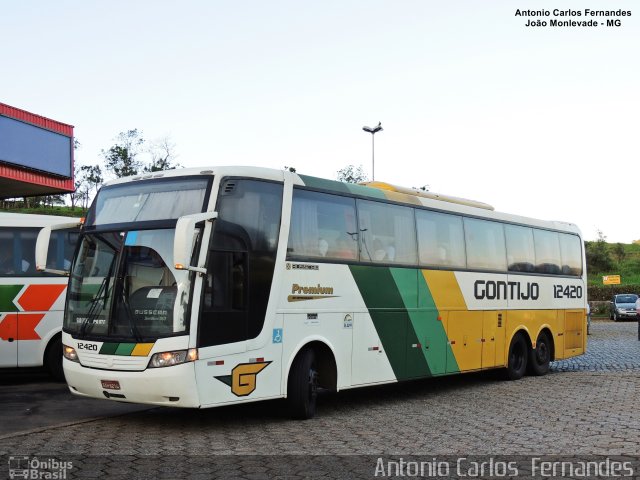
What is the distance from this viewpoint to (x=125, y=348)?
361 inches

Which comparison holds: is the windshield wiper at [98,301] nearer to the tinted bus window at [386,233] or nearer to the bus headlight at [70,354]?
the bus headlight at [70,354]

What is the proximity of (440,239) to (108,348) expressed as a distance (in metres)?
6.53

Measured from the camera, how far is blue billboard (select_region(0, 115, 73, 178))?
79.7ft

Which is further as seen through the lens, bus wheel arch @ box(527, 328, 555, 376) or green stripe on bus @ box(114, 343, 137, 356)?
bus wheel arch @ box(527, 328, 555, 376)

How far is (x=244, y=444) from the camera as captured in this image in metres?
8.69

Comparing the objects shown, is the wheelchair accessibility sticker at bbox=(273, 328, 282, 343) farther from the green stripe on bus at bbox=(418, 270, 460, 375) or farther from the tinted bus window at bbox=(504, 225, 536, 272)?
the tinted bus window at bbox=(504, 225, 536, 272)

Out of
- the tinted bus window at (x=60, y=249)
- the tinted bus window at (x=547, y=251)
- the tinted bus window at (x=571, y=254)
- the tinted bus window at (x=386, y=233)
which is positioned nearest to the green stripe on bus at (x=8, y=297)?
the tinted bus window at (x=60, y=249)

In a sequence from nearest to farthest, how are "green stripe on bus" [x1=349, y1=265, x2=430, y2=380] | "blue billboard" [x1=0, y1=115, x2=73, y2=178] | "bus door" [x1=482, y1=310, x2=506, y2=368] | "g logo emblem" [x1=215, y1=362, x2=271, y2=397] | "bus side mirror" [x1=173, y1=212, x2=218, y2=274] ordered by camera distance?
"bus side mirror" [x1=173, y1=212, x2=218, y2=274] < "g logo emblem" [x1=215, y1=362, x2=271, y2=397] < "green stripe on bus" [x1=349, y1=265, x2=430, y2=380] < "bus door" [x1=482, y1=310, x2=506, y2=368] < "blue billboard" [x1=0, y1=115, x2=73, y2=178]

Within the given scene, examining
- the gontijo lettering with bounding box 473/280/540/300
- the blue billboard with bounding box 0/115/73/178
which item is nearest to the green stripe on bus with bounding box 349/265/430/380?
the gontijo lettering with bounding box 473/280/540/300

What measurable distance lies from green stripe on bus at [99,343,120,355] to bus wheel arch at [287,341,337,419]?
227 cm

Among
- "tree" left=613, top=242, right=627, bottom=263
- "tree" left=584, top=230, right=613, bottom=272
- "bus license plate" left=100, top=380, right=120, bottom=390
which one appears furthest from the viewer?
"tree" left=613, top=242, right=627, bottom=263

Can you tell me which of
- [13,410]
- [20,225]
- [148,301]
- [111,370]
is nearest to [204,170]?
[148,301]

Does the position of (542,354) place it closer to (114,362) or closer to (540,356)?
(540,356)

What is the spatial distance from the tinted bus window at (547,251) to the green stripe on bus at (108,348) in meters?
10.3
